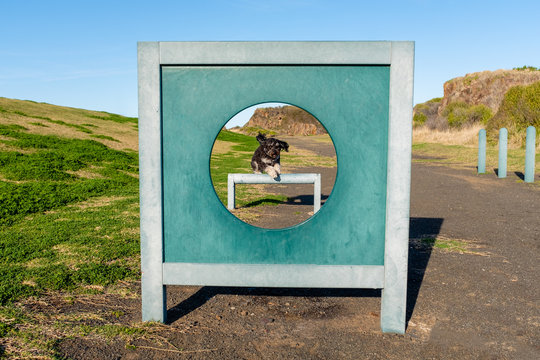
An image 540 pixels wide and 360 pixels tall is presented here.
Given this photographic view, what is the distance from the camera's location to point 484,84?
53875mm

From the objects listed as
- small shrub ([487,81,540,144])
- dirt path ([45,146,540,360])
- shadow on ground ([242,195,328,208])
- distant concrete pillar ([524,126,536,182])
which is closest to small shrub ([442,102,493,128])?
small shrub ([487,81,540,144])

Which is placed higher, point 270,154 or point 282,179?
point 270,154

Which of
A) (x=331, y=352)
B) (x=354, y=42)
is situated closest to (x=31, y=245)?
(x=331, y=352)

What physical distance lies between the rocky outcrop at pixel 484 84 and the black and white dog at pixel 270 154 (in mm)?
45968

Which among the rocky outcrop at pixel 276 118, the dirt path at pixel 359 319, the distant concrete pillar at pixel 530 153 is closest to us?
the dirt path at pixel 359 319

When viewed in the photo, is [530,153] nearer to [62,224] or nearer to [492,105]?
[62,224]

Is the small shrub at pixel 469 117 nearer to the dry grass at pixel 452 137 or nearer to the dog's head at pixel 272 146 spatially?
the dry grass at pixel 452 137

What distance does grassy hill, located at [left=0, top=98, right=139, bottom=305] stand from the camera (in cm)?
380

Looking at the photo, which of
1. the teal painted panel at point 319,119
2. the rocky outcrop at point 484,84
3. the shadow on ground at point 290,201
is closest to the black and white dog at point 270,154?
the shadow on ground at point 290,201

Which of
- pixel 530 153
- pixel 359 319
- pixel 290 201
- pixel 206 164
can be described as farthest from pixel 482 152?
pixel 206 164

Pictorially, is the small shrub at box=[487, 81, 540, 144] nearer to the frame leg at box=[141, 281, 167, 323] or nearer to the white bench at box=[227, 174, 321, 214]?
the white bench at box=[227, 174, 321, 214]

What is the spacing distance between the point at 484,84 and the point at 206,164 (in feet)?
193

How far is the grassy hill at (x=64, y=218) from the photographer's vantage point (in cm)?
380

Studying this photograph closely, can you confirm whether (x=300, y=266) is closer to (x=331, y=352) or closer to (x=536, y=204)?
(x=331, y=352)
